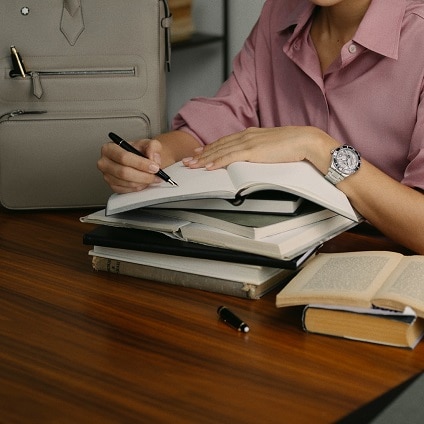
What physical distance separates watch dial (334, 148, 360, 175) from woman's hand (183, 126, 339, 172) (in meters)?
0.02

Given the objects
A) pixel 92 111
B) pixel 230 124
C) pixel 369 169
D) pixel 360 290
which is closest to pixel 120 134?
pixel 92 111

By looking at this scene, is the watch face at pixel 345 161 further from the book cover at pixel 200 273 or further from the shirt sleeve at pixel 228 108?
the shirt sleeve at pixel 228 108

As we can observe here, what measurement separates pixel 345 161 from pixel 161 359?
1.59 feet

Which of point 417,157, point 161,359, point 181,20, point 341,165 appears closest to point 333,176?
point 341,165

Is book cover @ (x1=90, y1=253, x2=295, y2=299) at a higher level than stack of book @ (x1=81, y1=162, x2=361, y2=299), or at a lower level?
lower

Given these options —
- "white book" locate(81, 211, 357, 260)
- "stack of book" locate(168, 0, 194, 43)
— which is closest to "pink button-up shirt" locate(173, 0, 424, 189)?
"white book" locate(81, 211, 357, 260)

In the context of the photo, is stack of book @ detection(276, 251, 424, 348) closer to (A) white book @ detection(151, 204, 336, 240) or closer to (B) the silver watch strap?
(A) white book @ detection(151, 204, 336, 240)

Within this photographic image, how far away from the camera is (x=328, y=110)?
1685 mm

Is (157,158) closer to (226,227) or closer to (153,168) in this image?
(153,168)

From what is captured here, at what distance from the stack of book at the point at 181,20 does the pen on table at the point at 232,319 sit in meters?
1.99

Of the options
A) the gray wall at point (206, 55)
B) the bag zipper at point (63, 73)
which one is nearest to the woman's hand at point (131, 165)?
the bag zipper at point (63, 73)

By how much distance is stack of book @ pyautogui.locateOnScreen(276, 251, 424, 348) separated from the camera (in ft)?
3.51

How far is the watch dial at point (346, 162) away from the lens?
136cm

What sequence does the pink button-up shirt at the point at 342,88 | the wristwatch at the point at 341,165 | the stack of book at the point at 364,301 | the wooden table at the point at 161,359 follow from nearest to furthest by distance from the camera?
the wooden table at the point at 161,359, the stack of book at the point at 364,301, the wristwatch at the point at 341,165, the pink button-up shirt at the point at 342,88
